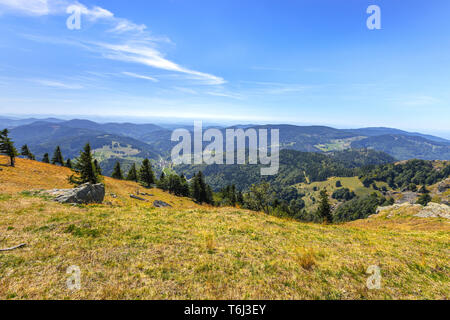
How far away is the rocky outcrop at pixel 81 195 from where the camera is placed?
763 inches

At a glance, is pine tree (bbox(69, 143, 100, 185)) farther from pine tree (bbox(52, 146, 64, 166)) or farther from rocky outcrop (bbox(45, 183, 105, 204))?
pine tree (bbox(52, 146, 64, 166))

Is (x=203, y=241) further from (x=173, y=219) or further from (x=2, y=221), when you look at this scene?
(x=2, y=221)

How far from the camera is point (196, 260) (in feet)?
29.8

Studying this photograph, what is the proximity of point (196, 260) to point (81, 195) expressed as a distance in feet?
63.7

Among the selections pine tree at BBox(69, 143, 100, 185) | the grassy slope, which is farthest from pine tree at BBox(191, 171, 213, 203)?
the grassy slope

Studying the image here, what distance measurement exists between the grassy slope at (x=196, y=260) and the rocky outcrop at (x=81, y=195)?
14.1 feet

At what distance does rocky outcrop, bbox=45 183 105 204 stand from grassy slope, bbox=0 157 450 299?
4.31 meters

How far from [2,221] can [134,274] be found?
1180 cm

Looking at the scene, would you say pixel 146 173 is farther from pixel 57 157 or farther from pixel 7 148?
pixel 57 157

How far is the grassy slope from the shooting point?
22.4 feet

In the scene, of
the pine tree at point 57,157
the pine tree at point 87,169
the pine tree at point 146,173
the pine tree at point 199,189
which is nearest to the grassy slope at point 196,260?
the pine tree at point 87,169

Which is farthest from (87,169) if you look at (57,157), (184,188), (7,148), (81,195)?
(57,157)

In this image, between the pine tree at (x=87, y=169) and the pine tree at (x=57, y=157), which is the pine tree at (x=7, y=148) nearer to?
the pine tree at (x=87, y=169)
